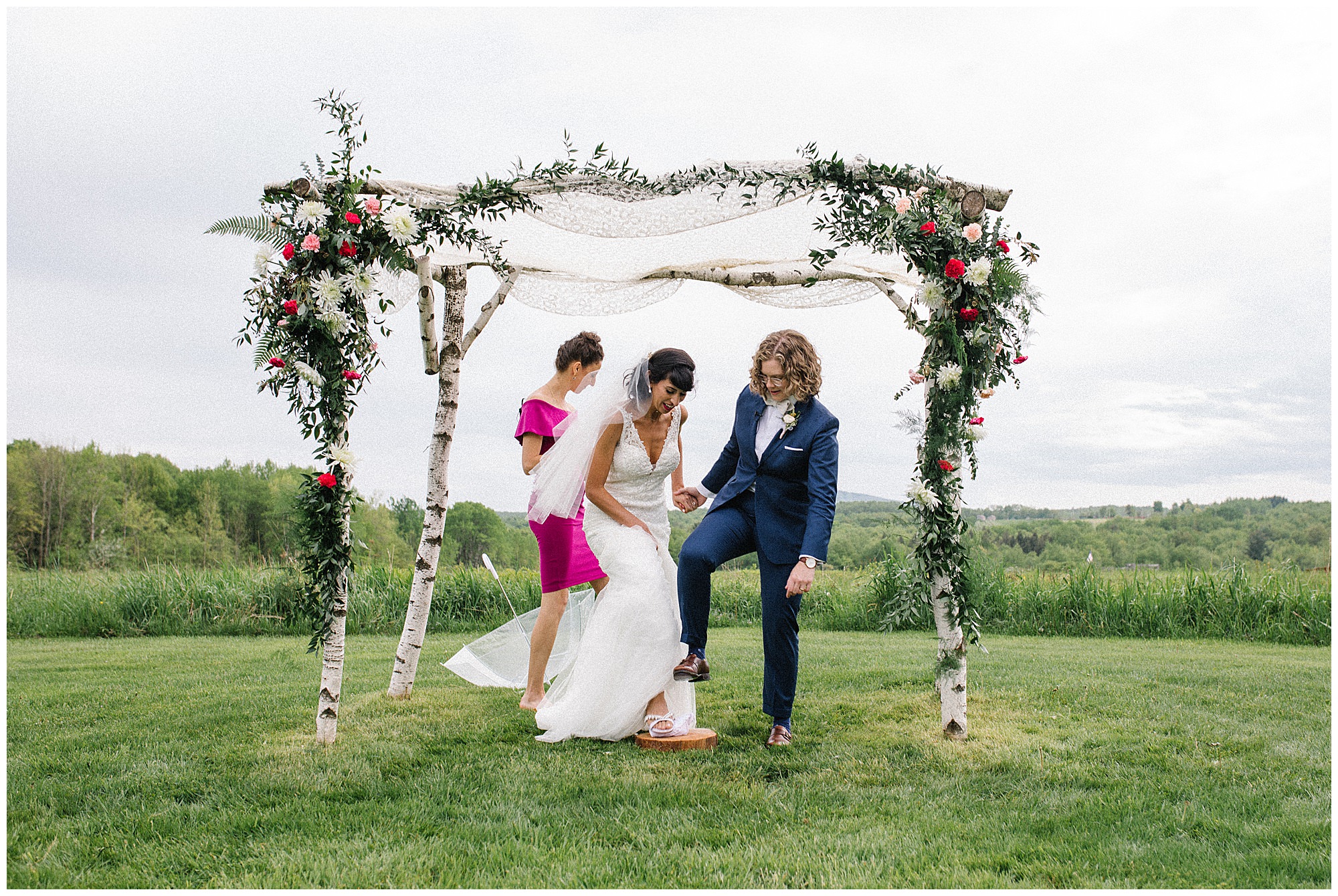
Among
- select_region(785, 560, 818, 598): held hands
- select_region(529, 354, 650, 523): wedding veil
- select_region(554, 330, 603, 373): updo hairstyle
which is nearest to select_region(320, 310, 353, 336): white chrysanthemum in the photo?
select_region(529, 354, 650, 523): wedding veil

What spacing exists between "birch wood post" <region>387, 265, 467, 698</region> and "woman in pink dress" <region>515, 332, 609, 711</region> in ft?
1.96

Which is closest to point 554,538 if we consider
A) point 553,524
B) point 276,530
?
point 553,524

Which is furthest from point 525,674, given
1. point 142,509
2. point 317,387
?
point 142,509

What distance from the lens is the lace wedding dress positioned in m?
5.06

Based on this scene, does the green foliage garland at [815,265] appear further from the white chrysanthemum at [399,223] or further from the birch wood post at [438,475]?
the birch wood post at [438,475]

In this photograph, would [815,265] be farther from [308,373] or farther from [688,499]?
[308,373]

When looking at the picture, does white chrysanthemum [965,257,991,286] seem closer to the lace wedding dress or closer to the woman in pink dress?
the lace wedding dress

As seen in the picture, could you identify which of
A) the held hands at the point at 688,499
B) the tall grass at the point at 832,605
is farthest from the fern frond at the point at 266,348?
the tall grass at the point at 832,605

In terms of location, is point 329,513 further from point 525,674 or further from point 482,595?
point 482,595

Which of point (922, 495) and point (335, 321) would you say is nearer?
point (335, 321)

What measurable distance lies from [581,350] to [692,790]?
289cm

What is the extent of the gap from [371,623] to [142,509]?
42.6ft

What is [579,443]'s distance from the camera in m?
5.34

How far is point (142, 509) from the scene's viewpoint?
2053 cm
